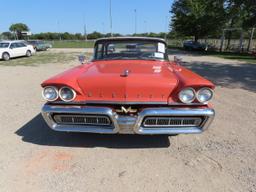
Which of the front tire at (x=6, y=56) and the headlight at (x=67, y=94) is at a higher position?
the headlight at (x=67, y=94)

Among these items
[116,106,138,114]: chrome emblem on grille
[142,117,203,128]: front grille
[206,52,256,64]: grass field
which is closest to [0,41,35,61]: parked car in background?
→ [206,52,256,64]: grass field

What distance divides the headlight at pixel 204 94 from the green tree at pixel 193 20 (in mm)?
29679

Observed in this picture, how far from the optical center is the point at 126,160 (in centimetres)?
329

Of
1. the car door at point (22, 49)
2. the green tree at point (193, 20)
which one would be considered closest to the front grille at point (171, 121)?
the car door at point (22, 49)

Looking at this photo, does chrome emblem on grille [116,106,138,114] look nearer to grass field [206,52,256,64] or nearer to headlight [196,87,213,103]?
headlight [196,87,213,103]

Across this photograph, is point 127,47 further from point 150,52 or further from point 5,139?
point 5,139

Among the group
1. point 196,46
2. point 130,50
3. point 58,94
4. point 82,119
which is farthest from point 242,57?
point 58,94

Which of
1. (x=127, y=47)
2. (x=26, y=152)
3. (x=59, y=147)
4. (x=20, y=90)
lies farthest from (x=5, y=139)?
(x=20, y=90)

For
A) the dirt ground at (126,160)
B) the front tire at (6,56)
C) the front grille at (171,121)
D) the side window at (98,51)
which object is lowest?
the front tire at (6,56)

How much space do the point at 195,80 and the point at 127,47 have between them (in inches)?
77.8

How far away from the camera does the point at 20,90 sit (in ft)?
25.0

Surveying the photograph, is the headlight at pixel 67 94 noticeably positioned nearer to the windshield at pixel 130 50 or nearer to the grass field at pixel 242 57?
the windshield at pixel 130 50

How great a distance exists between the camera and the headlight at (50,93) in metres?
3.26

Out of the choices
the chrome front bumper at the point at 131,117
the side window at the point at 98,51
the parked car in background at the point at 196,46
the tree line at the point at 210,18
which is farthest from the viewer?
the parked car in background at the point at 196,46
